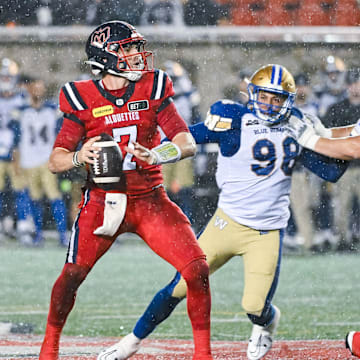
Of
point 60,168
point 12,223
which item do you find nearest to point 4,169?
point 12,223

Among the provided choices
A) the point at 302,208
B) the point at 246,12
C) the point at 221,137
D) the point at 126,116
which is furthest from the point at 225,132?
the point at 246,12

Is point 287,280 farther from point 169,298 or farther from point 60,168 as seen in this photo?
point 60,168

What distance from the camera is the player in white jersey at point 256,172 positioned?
5.09 meters

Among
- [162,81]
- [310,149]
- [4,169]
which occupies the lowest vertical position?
[4,169]

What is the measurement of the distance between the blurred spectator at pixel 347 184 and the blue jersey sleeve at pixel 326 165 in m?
4.93

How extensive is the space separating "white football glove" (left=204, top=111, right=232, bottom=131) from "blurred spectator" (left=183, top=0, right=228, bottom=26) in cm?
914

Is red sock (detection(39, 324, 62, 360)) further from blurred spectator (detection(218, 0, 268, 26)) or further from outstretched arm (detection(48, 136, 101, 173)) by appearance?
blurred spectator (detection(218, 0, 268, 26))

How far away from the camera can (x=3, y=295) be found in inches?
294

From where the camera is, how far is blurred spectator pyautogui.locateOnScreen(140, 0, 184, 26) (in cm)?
1370

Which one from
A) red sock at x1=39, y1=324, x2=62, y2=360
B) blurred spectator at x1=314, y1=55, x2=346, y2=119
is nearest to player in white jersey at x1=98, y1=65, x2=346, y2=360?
red sock at x1=39, y1=324, x2=62, y2=360

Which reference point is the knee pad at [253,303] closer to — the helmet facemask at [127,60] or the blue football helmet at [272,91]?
the blue football helmet at [272,91]

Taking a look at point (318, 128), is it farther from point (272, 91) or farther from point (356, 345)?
point (356, 345)

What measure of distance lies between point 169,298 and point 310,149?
110cm

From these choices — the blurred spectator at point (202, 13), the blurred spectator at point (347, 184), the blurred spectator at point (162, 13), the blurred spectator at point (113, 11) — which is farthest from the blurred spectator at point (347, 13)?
the blurred spectator at point (347, 184)
